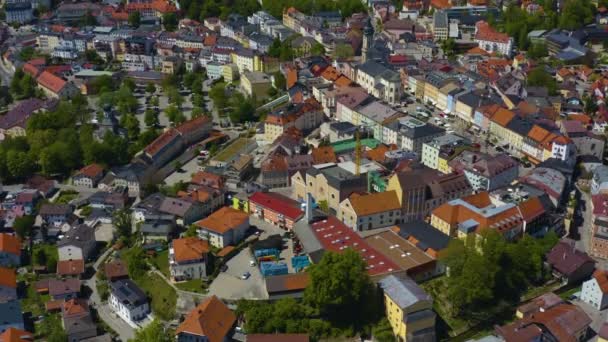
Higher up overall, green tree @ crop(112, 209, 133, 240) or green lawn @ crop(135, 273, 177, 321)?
green tree @ crop(112, 209, 133, 240)

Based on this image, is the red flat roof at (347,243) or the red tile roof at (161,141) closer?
the red flat roof at (347,243)

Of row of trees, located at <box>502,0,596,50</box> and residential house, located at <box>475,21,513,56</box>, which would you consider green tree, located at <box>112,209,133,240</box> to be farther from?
row of trees, located at <box>502,0,596,50</box>

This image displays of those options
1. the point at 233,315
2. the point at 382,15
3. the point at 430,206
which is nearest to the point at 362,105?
the point at 430,206

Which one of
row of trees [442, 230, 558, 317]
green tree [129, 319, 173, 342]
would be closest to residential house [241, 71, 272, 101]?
row of trees [442, 230, 558, 317]

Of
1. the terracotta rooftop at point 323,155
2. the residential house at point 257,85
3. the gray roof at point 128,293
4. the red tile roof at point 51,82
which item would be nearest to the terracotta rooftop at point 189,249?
the gray roof at point 128,293

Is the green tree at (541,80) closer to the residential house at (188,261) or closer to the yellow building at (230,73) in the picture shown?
the yellow building at (230,73)

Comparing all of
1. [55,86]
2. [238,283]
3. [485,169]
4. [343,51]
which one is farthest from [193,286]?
[343,51]

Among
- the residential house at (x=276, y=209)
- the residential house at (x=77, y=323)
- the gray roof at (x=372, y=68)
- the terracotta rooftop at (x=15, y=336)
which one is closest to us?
the terracotta rooftop at (x=15, y=336)
